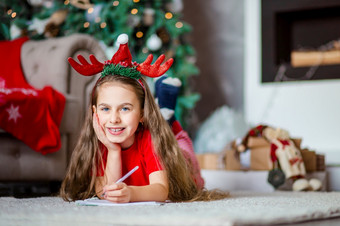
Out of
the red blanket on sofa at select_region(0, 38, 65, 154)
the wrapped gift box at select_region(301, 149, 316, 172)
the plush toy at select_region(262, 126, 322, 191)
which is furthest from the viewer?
the wrapped gift box at select_region(301, 149, 316, 172)

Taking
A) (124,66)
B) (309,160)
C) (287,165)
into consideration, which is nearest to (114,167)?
(124,66)

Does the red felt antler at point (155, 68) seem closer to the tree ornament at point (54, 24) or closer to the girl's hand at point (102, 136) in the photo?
the girl's hand at point (102, 136)

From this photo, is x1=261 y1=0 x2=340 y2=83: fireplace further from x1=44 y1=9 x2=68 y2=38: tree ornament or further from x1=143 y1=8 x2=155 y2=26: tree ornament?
x1=44 y1=9 x2=68 y2=38: tree ornament

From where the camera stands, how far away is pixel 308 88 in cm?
329

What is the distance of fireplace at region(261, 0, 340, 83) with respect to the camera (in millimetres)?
3281

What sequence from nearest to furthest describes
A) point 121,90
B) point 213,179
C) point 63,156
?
point 121,90
point 63,156
point 213,179

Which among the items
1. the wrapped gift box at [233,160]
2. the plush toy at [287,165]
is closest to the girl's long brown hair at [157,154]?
the plush toy at [287,165]

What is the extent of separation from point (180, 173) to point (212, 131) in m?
1.96

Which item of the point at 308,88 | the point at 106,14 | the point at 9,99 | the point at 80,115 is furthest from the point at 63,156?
the point at 308,88

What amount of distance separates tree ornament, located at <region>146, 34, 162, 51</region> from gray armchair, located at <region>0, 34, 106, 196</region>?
60cm

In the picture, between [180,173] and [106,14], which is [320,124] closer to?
[106,14]

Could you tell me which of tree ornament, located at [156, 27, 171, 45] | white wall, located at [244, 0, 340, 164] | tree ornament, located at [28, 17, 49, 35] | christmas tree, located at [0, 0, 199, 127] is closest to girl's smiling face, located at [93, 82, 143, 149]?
christmas tree, located at [0, 0, 199, 127]

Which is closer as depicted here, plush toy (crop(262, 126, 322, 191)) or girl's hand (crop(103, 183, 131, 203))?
girl's hand (crop(103, 183, 131, 203))

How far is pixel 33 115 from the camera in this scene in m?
1.91
